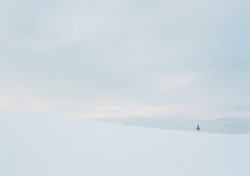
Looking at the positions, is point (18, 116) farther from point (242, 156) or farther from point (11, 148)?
point (242, 156)

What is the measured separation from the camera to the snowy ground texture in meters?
5.26

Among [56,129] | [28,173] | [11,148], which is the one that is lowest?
[28,173]

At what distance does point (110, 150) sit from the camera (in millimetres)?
6410

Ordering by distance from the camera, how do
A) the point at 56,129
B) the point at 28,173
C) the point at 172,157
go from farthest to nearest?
the point at 172,157 < the point at 56,129 < the point at 28,173

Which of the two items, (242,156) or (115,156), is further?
(242,156)

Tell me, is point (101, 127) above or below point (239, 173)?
above

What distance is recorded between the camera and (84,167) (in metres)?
5.66

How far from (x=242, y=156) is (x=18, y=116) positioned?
5445 mm

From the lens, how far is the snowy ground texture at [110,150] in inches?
207

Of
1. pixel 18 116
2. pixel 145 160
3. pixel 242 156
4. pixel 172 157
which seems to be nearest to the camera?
pixel 18 116

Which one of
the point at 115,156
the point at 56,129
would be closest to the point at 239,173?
the point at 115,156

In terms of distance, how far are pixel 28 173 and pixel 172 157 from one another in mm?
3375

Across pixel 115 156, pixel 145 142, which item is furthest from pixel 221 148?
pixel 115 156

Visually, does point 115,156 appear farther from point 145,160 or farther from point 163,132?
point 163,132
